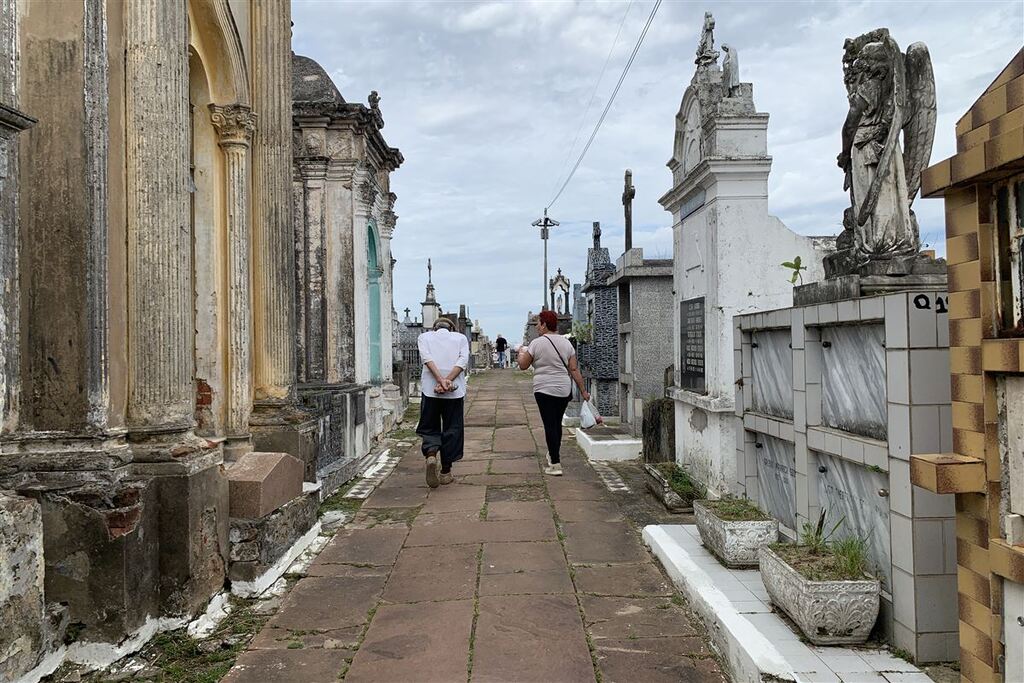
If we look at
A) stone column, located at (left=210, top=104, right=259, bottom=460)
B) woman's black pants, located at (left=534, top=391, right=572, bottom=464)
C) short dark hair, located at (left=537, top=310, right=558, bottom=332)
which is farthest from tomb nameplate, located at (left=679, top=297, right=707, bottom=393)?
stone column, located at (left=210, top=104, right=259, bottom=460)

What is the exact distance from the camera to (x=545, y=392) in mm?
7531

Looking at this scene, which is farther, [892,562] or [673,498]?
[673,498]

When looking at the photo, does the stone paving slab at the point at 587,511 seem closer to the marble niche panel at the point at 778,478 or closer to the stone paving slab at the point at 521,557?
the stone paving slab at the point at 521,557

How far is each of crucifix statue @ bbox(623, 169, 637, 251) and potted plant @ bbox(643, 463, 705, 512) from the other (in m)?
8.96

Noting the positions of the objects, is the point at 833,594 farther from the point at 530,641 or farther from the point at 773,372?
the point at 773,372

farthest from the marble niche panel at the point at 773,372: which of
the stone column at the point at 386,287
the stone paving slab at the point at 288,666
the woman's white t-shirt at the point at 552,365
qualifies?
the stone column at the point at 386,287

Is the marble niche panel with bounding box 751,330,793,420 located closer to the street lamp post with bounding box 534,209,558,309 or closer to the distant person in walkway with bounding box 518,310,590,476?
the distant person in walkway with bounding box 518,310,590,476

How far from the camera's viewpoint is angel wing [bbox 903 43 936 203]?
394cm

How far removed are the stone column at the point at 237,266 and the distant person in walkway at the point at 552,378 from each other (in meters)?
2.95

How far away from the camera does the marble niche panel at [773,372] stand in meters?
4.20

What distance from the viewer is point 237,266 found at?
5.22 m

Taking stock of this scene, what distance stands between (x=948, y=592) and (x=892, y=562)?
213 millimetres

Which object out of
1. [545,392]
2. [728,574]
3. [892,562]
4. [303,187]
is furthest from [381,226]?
[892,562]

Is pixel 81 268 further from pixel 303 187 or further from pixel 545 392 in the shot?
pixel 303 187
